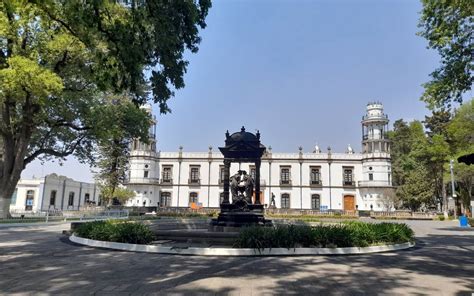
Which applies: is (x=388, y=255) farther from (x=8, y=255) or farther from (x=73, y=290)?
(x=8, y=255)

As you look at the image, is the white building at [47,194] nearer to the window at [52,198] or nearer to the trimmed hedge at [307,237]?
the window at [52,198]

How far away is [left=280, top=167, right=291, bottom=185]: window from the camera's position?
160ft

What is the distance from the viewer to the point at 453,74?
49.5 feet

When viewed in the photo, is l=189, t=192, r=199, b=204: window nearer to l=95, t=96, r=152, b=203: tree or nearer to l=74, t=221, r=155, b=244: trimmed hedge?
l=95, t=96, r=152, b=203: tree

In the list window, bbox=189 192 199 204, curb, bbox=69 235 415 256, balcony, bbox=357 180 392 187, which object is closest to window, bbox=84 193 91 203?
window, bbox=189 192 199 204

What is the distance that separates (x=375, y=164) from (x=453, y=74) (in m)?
33.9

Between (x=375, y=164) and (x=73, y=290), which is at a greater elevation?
(x=375, y=164)

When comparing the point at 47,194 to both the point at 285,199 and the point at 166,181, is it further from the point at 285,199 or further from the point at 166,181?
the point at 285,199

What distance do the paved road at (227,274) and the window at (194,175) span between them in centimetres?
3978

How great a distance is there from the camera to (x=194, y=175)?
5006 cm

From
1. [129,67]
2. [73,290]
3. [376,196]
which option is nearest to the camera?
[73,290]

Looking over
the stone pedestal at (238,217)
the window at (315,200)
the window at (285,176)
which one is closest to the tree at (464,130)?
the window at (315,200)

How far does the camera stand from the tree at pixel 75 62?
306 inches

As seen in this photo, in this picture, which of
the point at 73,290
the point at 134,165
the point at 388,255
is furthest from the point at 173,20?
the point at 134,165
